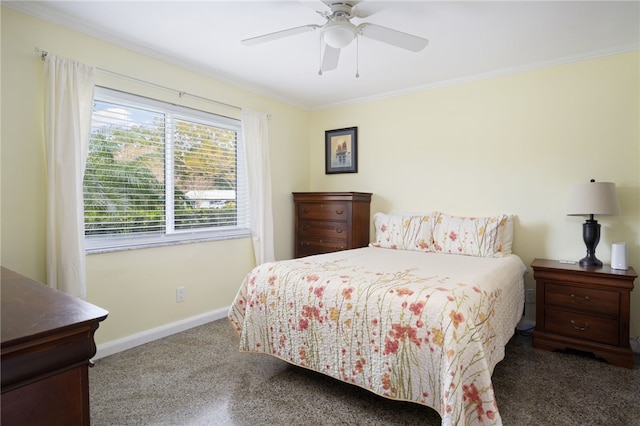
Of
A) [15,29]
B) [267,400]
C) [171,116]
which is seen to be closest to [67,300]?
[267,400]

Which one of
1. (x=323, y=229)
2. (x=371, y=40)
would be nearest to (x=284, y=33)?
(x=371, y=40)

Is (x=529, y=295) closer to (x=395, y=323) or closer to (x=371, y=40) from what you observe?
(x=395, y=323)

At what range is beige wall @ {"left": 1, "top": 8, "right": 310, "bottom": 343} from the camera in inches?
82.5

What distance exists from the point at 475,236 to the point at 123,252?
2.89 metres

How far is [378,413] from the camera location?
1.81m

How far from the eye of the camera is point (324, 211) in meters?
3.79

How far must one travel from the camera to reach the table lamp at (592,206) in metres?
2.46

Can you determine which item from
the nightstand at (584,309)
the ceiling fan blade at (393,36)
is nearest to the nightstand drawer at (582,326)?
the nightstand at (584,309)

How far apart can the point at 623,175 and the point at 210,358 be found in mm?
3456

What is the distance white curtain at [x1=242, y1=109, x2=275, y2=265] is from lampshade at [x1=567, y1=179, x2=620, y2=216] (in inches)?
107

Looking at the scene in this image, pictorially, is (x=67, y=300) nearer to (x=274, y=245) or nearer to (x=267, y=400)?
(x=267, y=400)

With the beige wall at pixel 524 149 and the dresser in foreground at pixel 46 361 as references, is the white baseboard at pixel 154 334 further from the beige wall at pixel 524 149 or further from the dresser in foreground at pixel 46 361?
the beige wall at pixel 524 149

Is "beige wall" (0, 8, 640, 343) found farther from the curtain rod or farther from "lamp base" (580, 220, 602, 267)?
"lamp base" (580, 220, 602, 267)

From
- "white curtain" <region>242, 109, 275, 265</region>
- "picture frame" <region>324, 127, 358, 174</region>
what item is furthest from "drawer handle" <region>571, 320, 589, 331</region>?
"white curtain" <region>242, 109, 275, 265</region>
